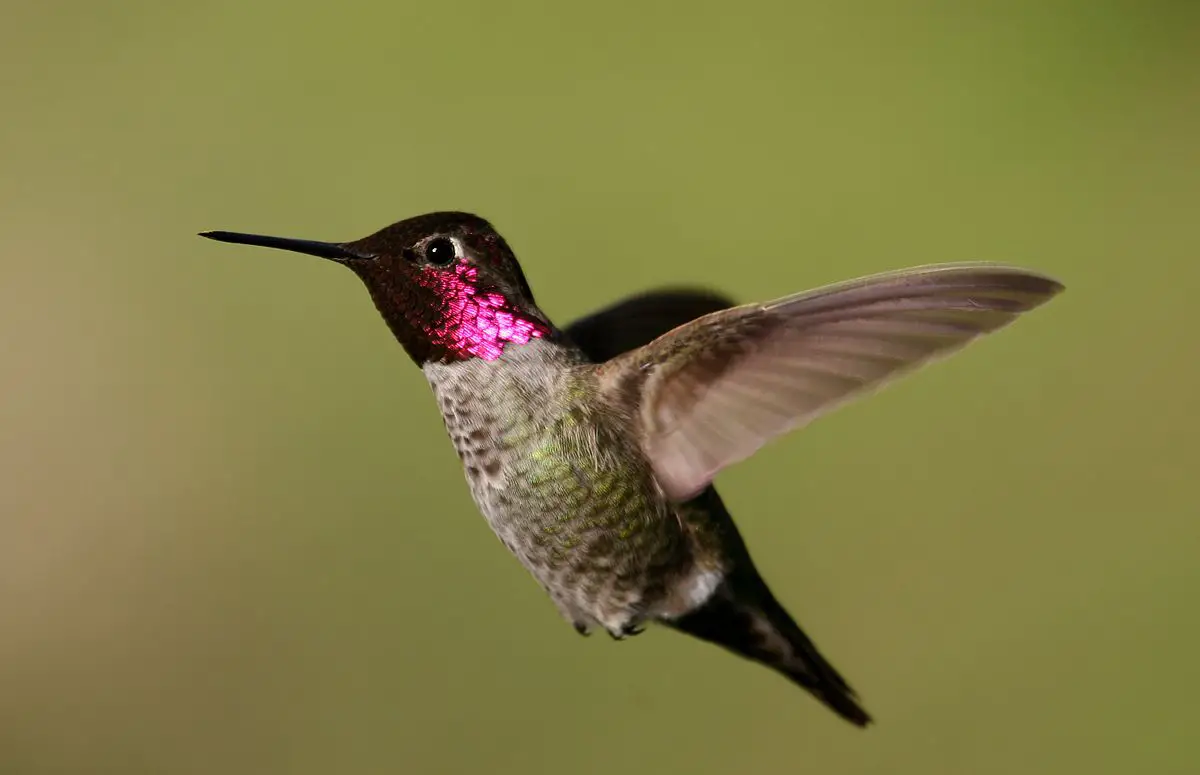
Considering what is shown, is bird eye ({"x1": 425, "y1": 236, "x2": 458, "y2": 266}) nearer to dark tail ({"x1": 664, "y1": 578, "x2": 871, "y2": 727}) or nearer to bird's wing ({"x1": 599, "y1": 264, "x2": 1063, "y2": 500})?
bird's wing ({"x1": 599, "y1": 264, "x2": 1063, "y2": 500})

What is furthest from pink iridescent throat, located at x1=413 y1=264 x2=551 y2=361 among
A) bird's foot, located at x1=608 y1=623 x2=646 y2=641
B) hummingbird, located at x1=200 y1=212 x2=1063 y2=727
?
bird's foot, located at x1=608 y1=623 x2=646 y2=641

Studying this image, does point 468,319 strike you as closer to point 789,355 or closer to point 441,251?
point 441,251

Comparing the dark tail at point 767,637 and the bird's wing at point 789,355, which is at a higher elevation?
the bird's wing at point 789,355

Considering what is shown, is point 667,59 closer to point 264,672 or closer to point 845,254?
point 845,254

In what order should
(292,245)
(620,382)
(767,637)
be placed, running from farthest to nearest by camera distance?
(767,637)
(620,382)
(292,245)

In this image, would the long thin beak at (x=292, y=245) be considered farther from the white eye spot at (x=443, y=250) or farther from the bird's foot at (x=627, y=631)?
the bird's foot at (x=627, y=631)

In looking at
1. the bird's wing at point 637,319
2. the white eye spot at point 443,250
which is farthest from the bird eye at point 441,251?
the bird's wing at point 637,319

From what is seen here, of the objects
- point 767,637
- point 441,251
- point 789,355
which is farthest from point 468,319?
point 767,637

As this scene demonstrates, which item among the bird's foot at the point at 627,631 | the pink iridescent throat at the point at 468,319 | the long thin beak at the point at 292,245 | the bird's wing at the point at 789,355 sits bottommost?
the bird's foot at the point at 627,631
